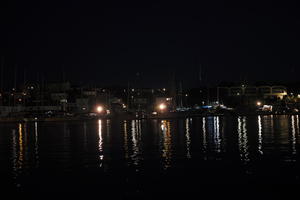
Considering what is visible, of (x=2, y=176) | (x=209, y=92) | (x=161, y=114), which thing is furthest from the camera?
(x=209, y=92)

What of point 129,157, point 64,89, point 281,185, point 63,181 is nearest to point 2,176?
point 63,181

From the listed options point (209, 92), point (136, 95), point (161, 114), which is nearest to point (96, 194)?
point (161, 114)

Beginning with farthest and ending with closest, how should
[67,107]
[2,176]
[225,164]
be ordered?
[67,107]
[225,164]
[2,176]

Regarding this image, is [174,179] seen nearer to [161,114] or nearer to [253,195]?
[253,195]

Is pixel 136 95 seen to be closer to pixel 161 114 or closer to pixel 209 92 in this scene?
pixel 209 92

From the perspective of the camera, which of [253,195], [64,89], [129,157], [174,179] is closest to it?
[253,195]

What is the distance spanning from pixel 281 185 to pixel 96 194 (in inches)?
234

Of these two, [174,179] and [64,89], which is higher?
[64,89]

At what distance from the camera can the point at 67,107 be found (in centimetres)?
10094

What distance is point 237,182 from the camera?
12.8 metres

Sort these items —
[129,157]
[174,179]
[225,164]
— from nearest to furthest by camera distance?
[174,179]
[225,164]
[129,157]

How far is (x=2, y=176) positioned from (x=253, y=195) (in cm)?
957

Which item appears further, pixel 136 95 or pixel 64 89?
pixel 136 95

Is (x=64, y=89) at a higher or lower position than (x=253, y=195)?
higher
